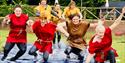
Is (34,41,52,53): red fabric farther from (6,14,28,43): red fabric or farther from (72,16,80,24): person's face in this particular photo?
(72,16,80,24): person's face

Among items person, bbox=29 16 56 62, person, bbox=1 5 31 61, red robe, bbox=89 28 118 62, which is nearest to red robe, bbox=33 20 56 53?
person, bbox=29 16 56 62

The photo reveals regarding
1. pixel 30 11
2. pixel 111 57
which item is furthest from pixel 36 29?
pixel 30 11

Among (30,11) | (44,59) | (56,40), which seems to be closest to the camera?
(44,59)

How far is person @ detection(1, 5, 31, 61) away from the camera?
14109 millimetres

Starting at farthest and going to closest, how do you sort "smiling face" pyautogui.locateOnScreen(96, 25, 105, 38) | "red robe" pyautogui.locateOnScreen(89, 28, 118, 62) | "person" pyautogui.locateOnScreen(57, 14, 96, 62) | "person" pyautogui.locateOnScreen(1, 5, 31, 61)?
1. "person" pyautogui.locateOnScreen(57, 14, 96, 62)
2. "person" pyautogui.locateOnScreen(1, 5, 31, 61)
3. "red robe" pyautogui.locateOnScreen(89, 28, 118, 62)
4. "smiling face" pyautogui.locateOnScreen(96, 25, 105, 38)

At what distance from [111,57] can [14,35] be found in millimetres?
3395

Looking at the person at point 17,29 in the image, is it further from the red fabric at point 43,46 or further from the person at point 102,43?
the person at point 102,43

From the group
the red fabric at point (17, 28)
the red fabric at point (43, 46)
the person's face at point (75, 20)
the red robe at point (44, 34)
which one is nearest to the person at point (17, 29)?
the red fabric at point (17, 28)

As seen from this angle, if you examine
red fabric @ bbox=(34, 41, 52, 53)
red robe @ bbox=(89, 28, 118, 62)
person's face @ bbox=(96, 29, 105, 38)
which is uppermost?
person's face @ bbox=(96, 29, 105, 38)

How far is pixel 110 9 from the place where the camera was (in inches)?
1173

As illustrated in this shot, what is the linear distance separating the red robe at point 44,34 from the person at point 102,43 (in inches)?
92.8

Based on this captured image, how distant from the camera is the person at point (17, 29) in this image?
14109 millimetres

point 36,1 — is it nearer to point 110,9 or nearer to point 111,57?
point 110,9

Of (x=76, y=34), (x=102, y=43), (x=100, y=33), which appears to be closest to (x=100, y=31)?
(x=100, y=33)
